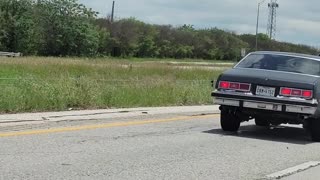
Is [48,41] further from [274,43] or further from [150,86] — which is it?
[150,86]

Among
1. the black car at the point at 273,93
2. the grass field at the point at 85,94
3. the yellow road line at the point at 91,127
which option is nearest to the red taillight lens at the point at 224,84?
the black car at the point at 273,93

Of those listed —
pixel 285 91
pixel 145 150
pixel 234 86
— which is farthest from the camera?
pixel 234 86

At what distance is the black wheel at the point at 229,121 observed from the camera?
12.1 metres

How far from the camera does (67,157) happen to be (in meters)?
8.38

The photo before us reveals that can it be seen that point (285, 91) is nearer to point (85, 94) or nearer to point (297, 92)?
point (297, 92)

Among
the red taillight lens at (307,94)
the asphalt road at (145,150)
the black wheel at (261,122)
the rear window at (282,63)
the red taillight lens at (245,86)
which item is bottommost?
the asphalt road at (145,150)

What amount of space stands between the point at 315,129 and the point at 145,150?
3983mm

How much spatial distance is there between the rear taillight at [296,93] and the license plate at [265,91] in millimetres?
172

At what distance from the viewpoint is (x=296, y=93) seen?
11047 millimetres

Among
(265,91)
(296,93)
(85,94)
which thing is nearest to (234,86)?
(265,91)

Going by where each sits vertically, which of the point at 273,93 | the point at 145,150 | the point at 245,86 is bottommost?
the point at 145,150

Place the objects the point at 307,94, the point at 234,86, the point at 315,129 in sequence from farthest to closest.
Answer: the point at 315,129 < the point at 234,86 < the point at 307,94

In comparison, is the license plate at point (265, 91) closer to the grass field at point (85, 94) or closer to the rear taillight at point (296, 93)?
the rear taillight at point (296, 93)

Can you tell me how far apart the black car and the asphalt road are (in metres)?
0.44
